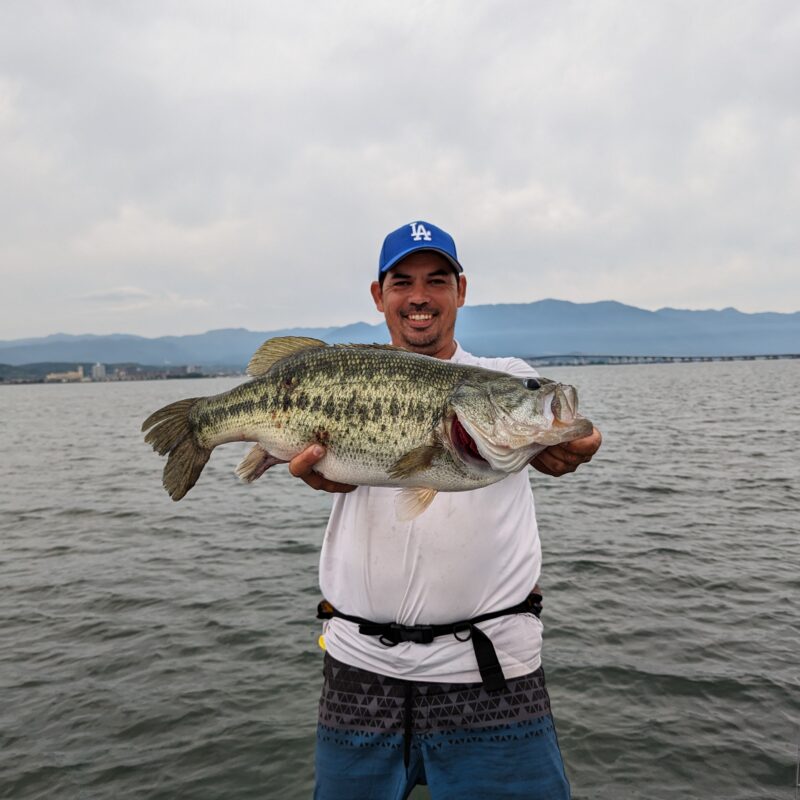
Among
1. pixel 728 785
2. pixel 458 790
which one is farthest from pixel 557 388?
pixel 728 785

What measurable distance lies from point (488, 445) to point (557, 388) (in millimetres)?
491

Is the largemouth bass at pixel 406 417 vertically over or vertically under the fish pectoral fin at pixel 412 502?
over

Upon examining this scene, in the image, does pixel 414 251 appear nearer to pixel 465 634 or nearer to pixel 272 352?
pixel 272 352

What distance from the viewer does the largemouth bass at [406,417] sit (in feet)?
10.9

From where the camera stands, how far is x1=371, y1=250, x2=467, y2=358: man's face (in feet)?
13.2

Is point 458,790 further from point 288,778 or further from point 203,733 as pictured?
point 203,733

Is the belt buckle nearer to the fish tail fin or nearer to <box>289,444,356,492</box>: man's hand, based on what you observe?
<box>289,444,356,492</box>: man's hand

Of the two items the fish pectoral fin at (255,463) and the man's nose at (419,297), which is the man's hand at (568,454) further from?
the fish pectoral fin at (255,463)

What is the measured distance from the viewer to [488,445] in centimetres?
332

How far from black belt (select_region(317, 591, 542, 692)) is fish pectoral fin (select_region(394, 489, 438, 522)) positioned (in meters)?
0.64

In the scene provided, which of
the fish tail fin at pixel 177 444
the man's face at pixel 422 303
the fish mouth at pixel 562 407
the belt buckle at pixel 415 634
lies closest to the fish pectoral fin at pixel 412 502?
the belt buckle at pixel 415 634

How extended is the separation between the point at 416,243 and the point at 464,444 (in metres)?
1.45

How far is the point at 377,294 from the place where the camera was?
4.51 meters

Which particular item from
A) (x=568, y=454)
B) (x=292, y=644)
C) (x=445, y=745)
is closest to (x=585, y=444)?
(x=568, y=454)
